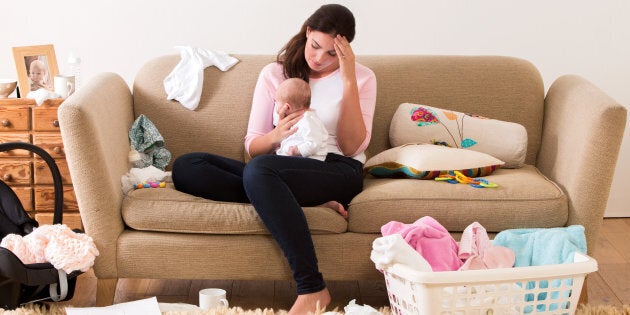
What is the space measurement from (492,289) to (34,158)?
181cm

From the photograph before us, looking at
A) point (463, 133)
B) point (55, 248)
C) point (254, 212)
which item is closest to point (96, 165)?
point (55, 248)

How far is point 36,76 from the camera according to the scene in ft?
11.0

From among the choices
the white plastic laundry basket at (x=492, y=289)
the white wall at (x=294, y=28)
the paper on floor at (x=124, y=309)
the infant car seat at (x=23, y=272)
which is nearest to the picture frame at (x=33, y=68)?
the white wall at (x=294, y=28)

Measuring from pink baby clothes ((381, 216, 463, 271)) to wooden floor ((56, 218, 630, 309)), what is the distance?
415 mm

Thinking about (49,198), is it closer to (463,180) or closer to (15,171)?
(15,171)

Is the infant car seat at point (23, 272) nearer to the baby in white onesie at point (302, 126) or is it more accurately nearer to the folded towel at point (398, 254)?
the baby in white onesie at point (302, 126)

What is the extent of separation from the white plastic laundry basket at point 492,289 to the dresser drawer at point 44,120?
58.4 inches

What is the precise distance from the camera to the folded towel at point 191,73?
312cm

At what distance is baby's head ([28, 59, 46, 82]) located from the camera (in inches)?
132

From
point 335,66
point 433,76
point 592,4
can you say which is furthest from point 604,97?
point 592,4

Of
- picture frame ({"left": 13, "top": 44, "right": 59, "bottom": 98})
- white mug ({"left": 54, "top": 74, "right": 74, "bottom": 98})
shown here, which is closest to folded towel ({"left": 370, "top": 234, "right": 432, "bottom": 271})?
white mug ({"left": 54, "top": 74, "right": 74, "bottom": 98})

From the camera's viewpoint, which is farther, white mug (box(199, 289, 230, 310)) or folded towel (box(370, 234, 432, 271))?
white mug (box(199, 289, 230, 310))

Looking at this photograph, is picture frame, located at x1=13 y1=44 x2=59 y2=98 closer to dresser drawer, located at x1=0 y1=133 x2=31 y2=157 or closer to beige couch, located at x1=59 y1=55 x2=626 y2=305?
dresser drawer, located at x1=0 y1=133 x2=31 y2=157

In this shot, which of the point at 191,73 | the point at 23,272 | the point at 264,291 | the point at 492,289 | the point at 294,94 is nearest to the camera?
the point at 492,289
